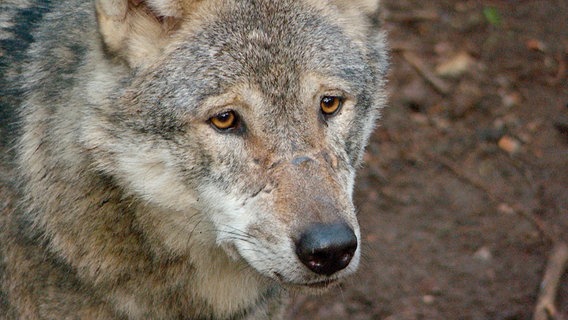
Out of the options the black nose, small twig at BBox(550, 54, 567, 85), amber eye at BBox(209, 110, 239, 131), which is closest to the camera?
the black nose

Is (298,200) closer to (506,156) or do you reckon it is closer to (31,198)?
(31,198)

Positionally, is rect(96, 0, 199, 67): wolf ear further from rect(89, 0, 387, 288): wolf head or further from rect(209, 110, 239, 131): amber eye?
rect(209, 110, 239, 131): amber eye

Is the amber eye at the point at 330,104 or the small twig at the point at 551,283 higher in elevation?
the amber eye at the point at 330,104

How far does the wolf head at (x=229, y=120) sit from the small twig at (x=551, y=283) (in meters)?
2.19

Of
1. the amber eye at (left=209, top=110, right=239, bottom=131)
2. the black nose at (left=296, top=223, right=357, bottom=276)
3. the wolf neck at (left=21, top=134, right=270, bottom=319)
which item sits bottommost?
the wolf neck at (left=21, top=134, right=270, bottom=319)

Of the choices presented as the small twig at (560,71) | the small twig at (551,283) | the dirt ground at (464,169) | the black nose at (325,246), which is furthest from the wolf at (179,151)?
the small twig at (560,71)

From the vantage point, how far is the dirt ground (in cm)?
594

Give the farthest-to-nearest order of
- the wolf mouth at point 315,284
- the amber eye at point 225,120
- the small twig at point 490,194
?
the small twig at point 490,194, the amber eye at point 225,120, the wolf mouth at point 315,284

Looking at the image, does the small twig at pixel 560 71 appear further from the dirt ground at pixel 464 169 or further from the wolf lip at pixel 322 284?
the wolf lip at pixel 322 284

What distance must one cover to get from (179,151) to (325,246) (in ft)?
Result: 2.66

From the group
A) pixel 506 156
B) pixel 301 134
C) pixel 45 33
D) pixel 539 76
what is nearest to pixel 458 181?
pixel 506 156

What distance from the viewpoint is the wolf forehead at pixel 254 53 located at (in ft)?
12.8

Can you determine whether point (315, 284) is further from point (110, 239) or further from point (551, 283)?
point (551, 283)

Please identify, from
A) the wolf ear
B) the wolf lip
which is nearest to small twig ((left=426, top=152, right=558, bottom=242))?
the wolf lip
